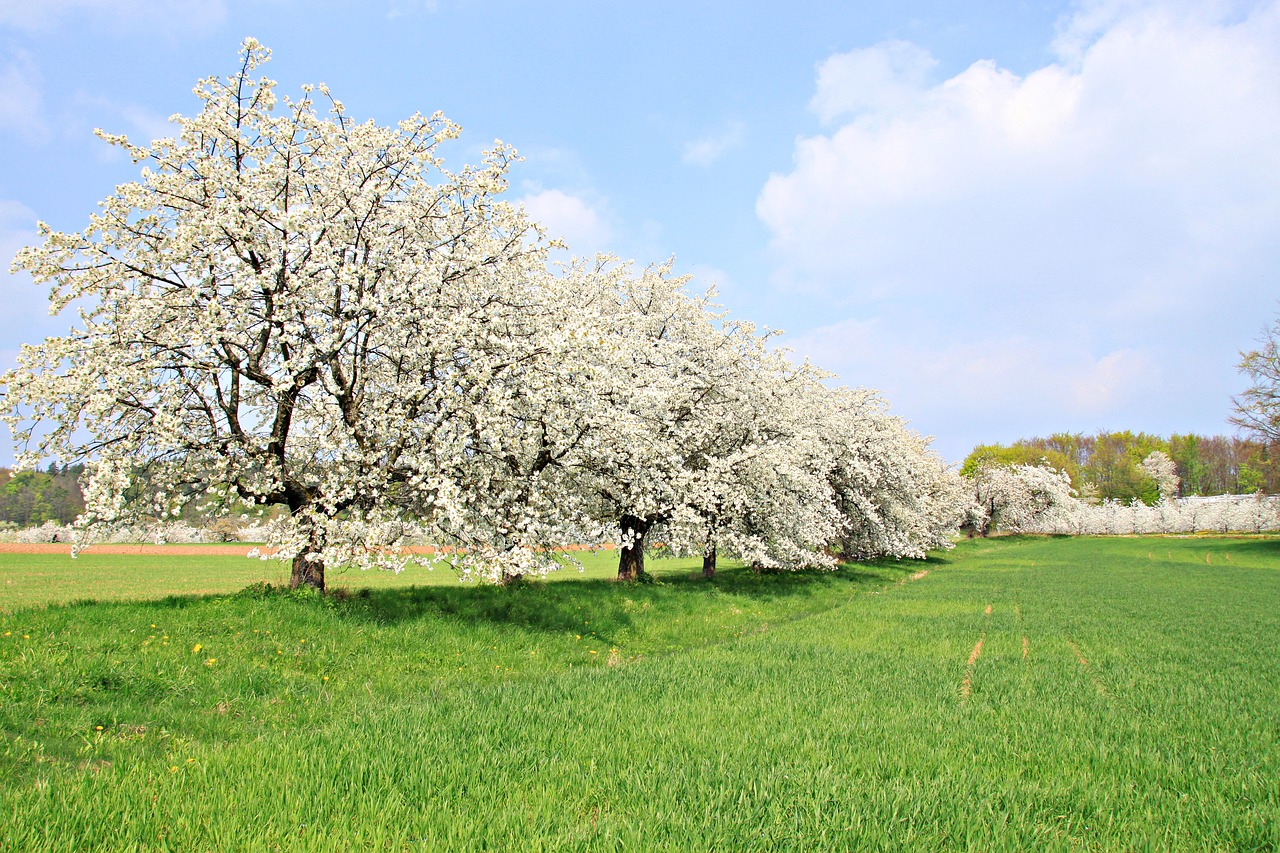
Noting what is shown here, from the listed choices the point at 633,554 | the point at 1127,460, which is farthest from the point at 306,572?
the point at 1127,460

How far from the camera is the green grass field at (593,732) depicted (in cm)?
518

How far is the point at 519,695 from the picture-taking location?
9422 millimetres

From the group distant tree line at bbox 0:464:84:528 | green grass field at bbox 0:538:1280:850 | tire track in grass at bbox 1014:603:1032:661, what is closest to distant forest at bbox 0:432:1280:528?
tire track in grass at bbox 1014:603:1032:661

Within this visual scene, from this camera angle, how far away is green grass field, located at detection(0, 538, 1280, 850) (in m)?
5.18

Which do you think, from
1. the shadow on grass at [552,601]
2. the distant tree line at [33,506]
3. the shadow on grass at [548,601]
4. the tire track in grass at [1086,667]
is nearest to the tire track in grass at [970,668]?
the tire track in grass at [1086,667]

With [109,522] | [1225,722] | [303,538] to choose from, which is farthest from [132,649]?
[1225,722]

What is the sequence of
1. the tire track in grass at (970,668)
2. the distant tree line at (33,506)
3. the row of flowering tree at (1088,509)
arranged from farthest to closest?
the row of flowering tree at (1088,509)
the distant tree line at (33,506)
the tire track in grass at (970,668)

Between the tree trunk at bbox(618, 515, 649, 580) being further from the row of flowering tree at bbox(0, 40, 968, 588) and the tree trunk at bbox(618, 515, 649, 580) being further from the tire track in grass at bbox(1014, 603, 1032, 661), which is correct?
the tire track in grass at bbox(1014, 603, 1032, 661)

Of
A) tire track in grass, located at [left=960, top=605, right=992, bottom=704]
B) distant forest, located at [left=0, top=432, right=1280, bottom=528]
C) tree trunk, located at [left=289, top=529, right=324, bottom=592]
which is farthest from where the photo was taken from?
distant forest, located at [left=0, top=432, right=1280, bottom=528]

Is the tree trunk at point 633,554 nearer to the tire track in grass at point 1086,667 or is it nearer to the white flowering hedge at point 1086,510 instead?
the tire track in grass at point 1086,667

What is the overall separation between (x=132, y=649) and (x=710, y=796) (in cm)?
979

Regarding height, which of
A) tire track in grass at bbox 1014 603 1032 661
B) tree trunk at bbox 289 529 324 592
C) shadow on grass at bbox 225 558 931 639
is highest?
tree trunk at bbox 289 529 324 592

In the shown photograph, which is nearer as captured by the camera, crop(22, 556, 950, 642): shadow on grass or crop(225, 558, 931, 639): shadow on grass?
crop(22, 556, 950, 642): shadow on grass

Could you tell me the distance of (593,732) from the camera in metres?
7.59
